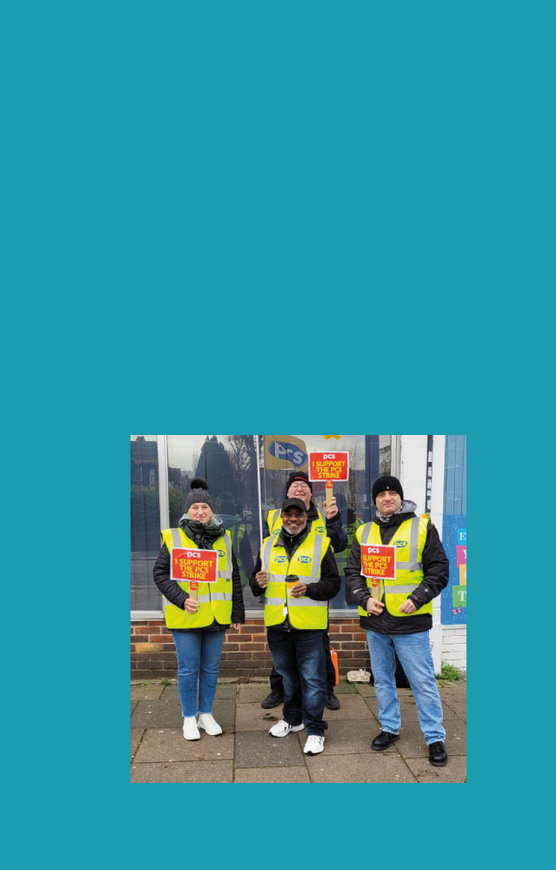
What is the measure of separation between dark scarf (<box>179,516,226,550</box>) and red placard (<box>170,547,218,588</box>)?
0.07 metres

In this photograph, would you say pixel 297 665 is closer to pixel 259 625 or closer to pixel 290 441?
pixel 259 625

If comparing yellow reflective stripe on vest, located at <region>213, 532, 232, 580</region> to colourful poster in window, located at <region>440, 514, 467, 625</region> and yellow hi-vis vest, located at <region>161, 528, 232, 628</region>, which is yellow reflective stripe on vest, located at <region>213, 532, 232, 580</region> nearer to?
yellow hi-vis vest, located at <region>161, 528, 232, 628</region>

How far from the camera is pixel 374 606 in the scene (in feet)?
16.0

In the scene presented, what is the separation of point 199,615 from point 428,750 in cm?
186

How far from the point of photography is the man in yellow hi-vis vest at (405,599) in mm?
4777

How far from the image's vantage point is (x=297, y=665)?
520 centimetres

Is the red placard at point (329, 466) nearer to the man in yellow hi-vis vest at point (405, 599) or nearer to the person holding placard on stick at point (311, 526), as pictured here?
the person holding placard on stick at point (311, 526)

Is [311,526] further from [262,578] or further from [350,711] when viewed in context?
[350,711]

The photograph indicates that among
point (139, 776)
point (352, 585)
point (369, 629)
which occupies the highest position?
point (352, 585)

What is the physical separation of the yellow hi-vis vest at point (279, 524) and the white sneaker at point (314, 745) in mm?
1438

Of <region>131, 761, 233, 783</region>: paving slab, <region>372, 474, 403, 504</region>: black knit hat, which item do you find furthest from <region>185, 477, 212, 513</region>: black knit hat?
<region>131, 761, 233, 783</region>: paving slab

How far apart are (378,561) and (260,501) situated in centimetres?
127

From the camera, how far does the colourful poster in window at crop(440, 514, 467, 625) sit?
487 cm

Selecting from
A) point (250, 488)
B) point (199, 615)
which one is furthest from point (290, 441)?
point (199, 615)
